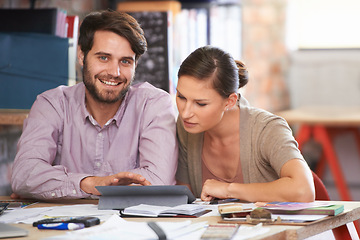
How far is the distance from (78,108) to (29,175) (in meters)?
0.33

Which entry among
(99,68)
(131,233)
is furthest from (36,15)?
(131,233)

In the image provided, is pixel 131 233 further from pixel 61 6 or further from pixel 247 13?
pixel 247 13

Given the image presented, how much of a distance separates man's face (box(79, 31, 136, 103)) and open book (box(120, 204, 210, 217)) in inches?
24.2

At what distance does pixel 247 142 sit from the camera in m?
2.03

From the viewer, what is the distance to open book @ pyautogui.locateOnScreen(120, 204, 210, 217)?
5.02 feet

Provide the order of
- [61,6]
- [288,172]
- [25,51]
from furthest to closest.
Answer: [61,6], [25,51], [288,172]

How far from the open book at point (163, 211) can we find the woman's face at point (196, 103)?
39 centimetres

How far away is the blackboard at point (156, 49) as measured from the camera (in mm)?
3207

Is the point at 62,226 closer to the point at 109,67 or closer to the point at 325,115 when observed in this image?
the point at 109,67

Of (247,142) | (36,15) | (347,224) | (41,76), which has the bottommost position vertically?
(347,224)

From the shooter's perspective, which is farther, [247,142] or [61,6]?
[61,6]

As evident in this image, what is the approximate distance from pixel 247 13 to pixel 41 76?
2.32m

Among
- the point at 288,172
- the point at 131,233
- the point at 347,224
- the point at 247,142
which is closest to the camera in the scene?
the point at 131,233

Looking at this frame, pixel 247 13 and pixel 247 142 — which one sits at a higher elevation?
pixel 247 13
